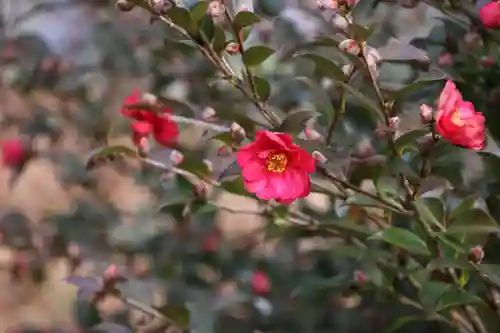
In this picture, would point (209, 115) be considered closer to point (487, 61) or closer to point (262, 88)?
point (262, 88)

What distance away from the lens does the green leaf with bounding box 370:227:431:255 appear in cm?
63

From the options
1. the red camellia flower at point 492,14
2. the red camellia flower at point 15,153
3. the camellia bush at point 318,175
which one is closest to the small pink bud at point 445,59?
the camellia bush at point 318,175

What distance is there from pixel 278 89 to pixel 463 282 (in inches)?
16.5

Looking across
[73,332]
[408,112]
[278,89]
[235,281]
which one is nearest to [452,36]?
[408,112]

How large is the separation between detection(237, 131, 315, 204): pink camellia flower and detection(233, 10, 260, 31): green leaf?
0.41 feet

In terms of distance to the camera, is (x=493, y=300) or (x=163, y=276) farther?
(x=163, y=276)

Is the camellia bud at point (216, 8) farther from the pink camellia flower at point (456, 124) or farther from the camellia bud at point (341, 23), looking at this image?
the pink camellia flower at point (456, 124)

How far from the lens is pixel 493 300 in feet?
2.31

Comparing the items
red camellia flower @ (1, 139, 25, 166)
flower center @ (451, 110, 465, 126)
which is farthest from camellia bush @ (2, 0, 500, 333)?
red camellia flower @ (1, 139, 25, 166)

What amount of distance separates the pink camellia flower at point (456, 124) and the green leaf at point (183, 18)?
0.78ft

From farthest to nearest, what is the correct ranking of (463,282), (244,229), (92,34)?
(244,229)
(92,34)
(463,282)

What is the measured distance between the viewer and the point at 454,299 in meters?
0.64

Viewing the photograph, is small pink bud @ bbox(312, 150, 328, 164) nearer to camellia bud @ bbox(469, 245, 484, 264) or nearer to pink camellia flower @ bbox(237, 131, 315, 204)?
pink camellia flower @ bbox(237, 131, 315, 204)

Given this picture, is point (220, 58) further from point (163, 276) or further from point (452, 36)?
point (163, 276)
